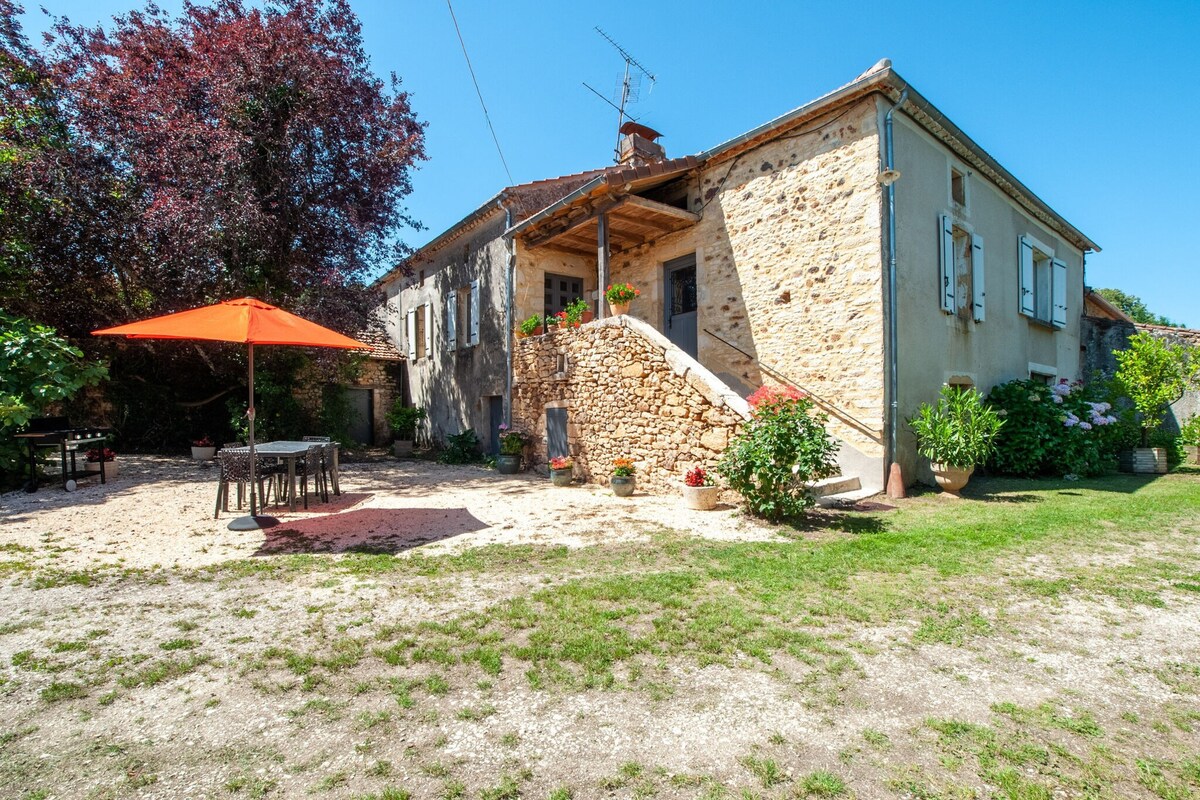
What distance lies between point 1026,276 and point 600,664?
12.0m

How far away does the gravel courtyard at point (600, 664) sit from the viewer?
1.84 m

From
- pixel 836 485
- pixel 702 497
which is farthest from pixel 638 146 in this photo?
pixel 702 497

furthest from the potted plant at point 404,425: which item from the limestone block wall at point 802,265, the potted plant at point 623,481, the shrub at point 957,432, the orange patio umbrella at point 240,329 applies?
the shrub at point 957,432

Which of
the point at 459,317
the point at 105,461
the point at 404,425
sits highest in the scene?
the point at 459,317

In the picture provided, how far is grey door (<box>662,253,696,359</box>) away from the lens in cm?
977

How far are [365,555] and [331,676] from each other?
6.83 feet

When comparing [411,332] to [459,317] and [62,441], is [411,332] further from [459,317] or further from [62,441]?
[62,441]

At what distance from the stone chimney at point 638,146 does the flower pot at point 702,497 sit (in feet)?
24.1

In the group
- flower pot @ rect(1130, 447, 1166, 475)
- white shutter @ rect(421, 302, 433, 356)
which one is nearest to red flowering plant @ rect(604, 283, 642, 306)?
white shutter @ rect(421, 302, 433, 356)

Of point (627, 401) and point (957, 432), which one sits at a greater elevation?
point (627, 401)

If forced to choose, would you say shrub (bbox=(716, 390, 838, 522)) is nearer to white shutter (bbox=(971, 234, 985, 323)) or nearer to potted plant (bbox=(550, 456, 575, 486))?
potted plant (bbox=(550, 456, 575, 486))

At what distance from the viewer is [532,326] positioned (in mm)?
9977

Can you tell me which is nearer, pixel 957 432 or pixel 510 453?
pixel 957 432

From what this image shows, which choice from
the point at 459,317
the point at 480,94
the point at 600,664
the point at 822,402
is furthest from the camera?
the point at 459,317
